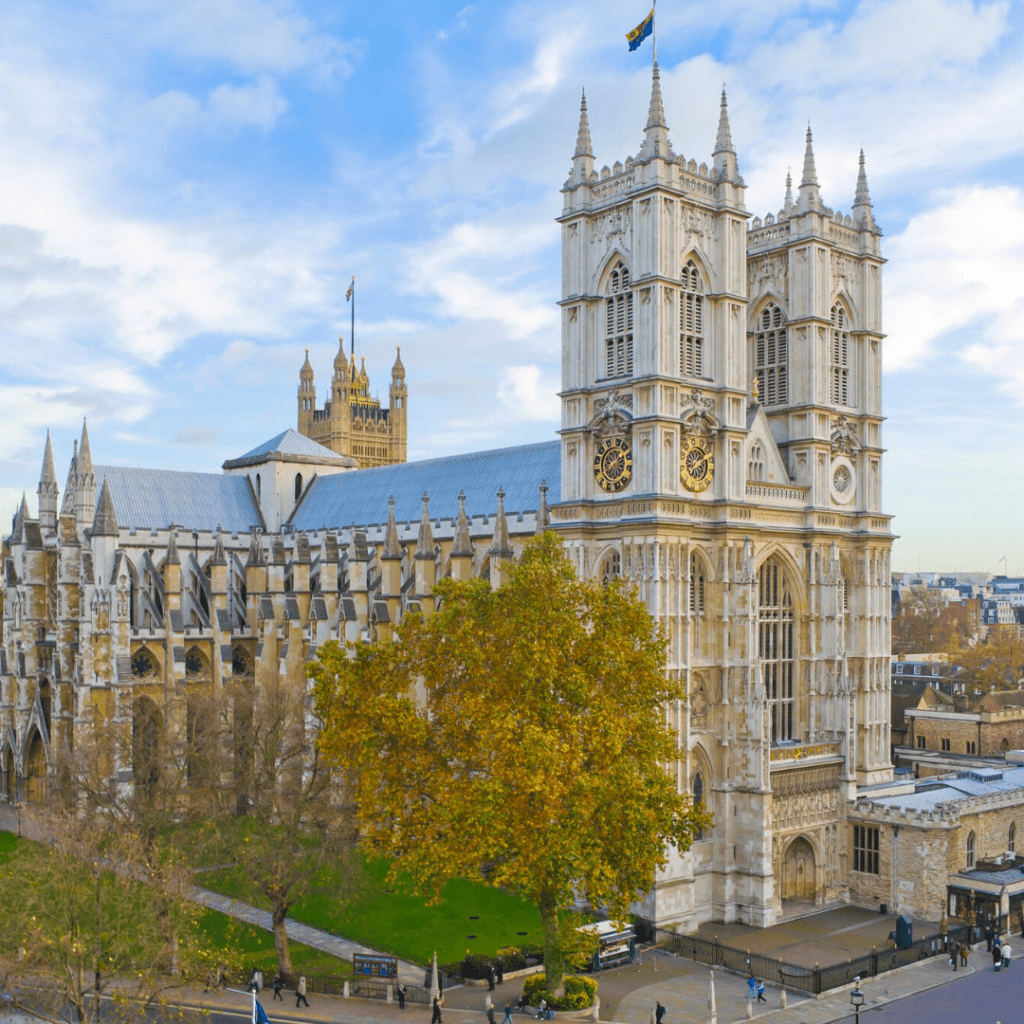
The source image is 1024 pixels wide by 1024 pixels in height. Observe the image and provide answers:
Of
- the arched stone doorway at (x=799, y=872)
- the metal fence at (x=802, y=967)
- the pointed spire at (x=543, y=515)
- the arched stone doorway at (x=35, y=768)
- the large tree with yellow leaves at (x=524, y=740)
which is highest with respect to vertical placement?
the pointed spire at (x=543, y=515)

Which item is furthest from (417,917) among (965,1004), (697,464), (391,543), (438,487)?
(438,487)

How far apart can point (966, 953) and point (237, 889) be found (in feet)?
83.6

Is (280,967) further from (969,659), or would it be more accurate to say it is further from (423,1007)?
(969,659)

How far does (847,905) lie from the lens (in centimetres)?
4566

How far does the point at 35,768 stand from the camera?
6234cm

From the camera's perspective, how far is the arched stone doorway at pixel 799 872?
4500 centimetres

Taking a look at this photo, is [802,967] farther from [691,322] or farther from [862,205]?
[862,205]

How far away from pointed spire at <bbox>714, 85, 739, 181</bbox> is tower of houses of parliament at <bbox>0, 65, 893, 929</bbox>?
10 centimetres

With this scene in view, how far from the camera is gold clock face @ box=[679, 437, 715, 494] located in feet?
143

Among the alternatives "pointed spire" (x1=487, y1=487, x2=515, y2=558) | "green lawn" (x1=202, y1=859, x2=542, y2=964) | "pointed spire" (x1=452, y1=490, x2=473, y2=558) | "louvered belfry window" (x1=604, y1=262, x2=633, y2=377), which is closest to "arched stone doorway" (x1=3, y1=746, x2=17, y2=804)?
"green lawn" (x1=202, y1=859, x2=542, y2=964)

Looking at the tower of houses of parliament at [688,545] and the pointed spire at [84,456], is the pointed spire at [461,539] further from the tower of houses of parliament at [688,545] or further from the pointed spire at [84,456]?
the pointed spire at [84,456]

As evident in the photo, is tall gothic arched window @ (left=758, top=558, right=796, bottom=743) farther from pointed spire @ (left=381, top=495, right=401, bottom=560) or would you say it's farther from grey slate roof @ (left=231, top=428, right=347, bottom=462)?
grey slate roof @ (left=231, top=428, right=347, bottom=462)

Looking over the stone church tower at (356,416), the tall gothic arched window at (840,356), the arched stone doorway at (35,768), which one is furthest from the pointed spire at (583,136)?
the stone church tower at (356,416)

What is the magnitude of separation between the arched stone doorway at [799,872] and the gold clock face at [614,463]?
52.4 ft
